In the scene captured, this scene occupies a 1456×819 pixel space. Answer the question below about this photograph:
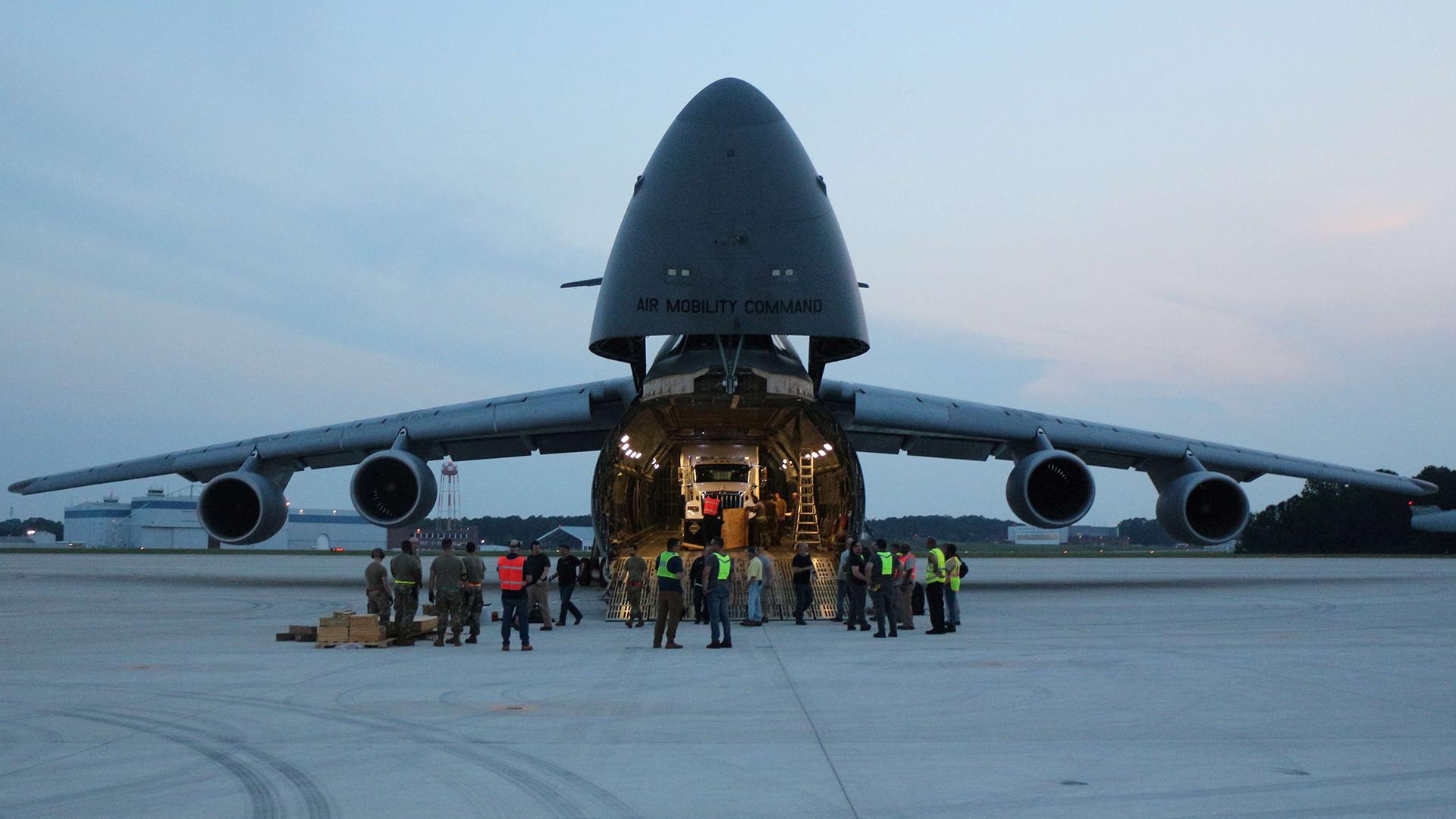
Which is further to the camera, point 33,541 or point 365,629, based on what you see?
point 33,541

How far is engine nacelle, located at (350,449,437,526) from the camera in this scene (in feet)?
66.6

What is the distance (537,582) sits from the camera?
13820mm

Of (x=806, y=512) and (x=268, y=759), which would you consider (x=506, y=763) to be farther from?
(x=806, y=512)

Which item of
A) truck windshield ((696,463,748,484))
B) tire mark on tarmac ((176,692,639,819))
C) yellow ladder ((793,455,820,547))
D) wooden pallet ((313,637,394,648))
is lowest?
wooden pallet ((313,637,394,648))

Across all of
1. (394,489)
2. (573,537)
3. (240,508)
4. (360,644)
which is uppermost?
(394,489)

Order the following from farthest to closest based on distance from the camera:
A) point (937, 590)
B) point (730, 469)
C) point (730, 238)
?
1. point (730, 469)
2. point (730, 238)
3. point (937, 590)

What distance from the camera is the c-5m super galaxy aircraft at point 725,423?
48.0 ft

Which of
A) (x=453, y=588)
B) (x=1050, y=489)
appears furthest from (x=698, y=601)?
(x=1050, y=489)

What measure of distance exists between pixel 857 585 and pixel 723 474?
9.60 m

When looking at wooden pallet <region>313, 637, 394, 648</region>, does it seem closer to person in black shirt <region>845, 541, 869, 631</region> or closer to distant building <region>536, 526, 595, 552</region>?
person in black shirt <region>845, 541, 869, 631</region>

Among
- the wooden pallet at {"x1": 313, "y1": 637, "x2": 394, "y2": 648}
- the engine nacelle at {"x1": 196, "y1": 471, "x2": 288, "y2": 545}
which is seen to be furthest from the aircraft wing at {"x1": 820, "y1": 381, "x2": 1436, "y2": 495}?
the engine nacelle at {"x1": 196, "y1": 471, "x2": 288, "y2": 545}

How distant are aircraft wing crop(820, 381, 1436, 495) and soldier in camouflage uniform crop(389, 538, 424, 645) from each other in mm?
7756

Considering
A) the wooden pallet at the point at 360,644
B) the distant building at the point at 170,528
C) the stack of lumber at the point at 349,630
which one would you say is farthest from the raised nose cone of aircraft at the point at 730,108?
the distant building at the point at 170,528

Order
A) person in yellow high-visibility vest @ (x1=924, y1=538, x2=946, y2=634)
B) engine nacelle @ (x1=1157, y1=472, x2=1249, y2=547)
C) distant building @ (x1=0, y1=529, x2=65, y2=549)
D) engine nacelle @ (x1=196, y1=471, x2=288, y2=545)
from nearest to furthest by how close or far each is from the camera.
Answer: person in yellow high-visibility vest @ (x1=924, y1=538, x2=946, y2=634), engine nacelle @ (x1=1157, y1=472, x2=1249, y2=547), engine nacelle @ (x1=196, y1=471, x2=288, y2=545), distant building @ (x1=0, y1=529, x2=65, y2=549)
